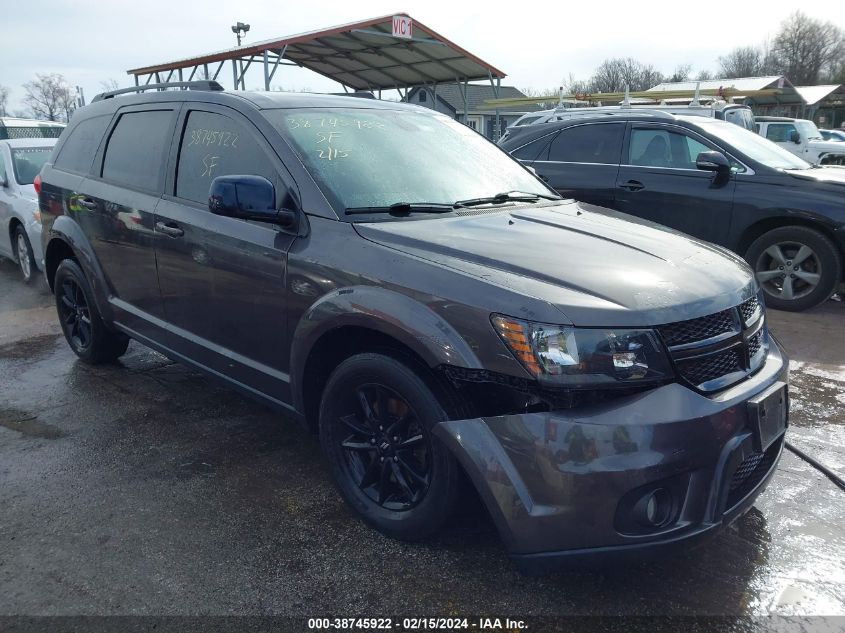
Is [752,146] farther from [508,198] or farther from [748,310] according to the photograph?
[748,310]

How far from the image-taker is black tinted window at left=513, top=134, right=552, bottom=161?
25.3 feet

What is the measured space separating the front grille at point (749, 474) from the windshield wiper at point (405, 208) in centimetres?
157

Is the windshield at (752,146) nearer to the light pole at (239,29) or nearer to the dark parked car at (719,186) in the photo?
the dark parked car at (719,186)

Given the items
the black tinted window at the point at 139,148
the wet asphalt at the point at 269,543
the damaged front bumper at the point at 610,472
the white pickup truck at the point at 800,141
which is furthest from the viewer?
the white pickup truck at the point at 800,141

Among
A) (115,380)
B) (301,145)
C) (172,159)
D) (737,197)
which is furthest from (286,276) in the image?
(737,197)

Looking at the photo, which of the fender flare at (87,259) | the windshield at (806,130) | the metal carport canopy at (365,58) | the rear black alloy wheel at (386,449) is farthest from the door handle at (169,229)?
the windshield at (806,130)

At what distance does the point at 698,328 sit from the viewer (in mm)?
2301

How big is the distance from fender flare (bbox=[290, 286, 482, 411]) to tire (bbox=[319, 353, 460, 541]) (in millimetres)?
135

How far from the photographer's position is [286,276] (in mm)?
Result: 2945

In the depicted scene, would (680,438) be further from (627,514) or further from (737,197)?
(737,197)

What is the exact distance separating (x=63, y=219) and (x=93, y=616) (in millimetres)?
3168

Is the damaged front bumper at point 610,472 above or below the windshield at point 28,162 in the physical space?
below

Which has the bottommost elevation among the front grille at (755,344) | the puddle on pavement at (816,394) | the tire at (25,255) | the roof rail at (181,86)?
the puddle on pavement at (816,394)

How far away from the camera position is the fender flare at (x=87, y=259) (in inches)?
171
